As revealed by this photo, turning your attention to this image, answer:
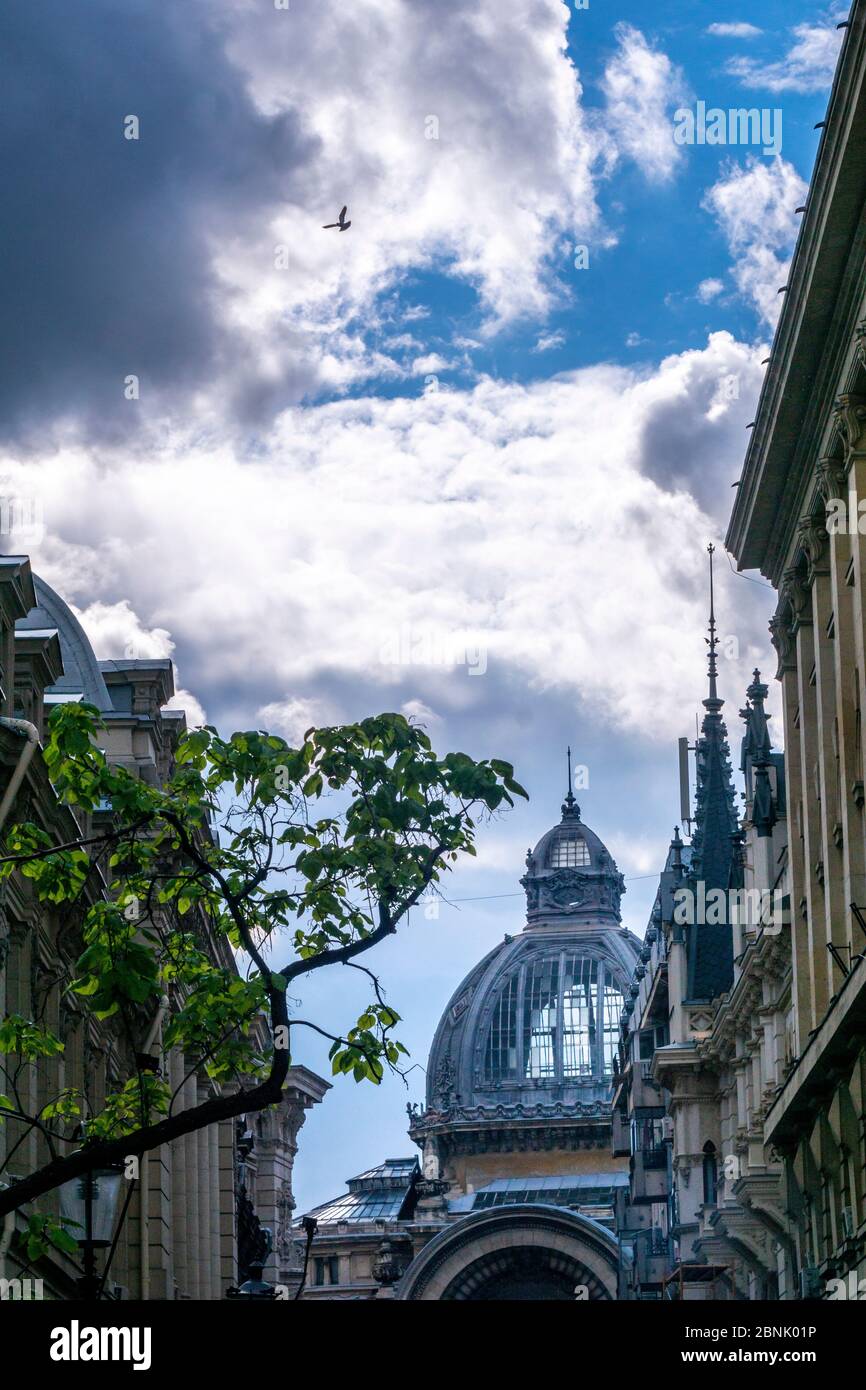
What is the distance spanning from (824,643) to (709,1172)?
36333mm

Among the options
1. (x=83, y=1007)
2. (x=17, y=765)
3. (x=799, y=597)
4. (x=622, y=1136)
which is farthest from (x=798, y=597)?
(x=622, y=1136)

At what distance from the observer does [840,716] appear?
3700cm

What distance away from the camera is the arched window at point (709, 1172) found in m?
72.6

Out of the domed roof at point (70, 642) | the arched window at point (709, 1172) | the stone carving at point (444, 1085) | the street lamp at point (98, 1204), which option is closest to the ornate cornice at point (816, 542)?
the domed roof at point (70, 642)

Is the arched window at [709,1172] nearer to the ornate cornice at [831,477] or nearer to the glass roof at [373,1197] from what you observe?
the ornate cornice at [831,477]

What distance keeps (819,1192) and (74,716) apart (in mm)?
22431

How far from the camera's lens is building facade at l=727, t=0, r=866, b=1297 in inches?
1330

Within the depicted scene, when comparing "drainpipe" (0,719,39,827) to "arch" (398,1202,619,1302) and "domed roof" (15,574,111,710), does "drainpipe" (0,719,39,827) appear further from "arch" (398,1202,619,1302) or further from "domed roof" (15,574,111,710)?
"arch" (398,1202,619,1302)

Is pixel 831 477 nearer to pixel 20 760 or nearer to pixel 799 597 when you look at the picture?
pixel 799 597

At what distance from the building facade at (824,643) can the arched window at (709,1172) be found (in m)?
26.7

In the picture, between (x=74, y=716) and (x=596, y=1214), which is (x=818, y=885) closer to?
(x=74, y=716)

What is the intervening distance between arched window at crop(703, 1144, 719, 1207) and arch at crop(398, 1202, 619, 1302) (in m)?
53.0

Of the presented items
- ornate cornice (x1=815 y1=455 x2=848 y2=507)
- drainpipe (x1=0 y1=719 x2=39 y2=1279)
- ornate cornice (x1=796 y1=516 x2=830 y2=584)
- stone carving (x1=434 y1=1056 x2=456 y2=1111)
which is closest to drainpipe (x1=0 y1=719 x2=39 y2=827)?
drainpipe (x1=0 y1=719 x2=39 y2=1279)

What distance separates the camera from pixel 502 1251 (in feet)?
413
